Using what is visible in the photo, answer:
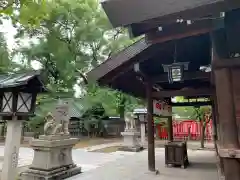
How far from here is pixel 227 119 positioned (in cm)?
268

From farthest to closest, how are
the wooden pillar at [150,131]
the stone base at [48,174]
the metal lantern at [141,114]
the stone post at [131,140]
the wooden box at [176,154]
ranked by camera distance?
the metal lantern at [141,114] → the stone post at [131,140] → the wooden box at [176,154] → the wooden pillar at [150,131] → the stone base at [48,174]

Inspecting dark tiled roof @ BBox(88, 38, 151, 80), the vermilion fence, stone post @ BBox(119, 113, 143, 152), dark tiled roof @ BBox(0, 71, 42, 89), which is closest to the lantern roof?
dark tiled roof @ BBox(0, 71, 42, 89)

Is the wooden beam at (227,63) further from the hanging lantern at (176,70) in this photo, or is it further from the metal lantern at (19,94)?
the metal lantern at (19,94)

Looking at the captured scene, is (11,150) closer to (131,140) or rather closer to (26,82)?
(26,82)

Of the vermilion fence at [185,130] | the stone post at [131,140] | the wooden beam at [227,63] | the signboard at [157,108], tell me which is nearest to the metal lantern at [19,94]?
the signboard at [157,108]

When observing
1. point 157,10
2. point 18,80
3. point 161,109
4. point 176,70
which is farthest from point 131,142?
point 157,10

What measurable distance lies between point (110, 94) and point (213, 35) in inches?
777

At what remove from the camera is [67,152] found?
25.9 feet

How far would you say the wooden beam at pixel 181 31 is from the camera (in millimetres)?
2732

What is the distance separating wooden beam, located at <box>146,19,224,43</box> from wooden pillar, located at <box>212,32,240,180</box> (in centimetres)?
41

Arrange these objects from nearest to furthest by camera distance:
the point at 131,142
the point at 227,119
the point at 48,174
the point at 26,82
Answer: the point at 227,119, the point at 26,82, the point at 48,174, the point at 131,142

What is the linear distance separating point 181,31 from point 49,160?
19.9 ft

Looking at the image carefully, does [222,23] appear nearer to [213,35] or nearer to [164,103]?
[213,35]

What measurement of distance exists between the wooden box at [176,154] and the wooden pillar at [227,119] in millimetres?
5889
